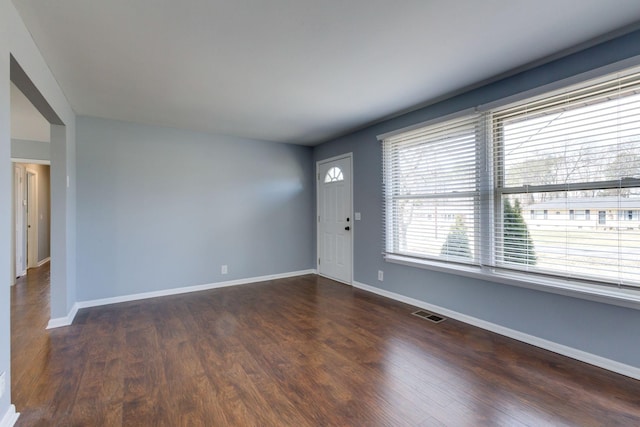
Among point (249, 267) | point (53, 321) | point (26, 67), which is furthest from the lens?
point (249, 267)

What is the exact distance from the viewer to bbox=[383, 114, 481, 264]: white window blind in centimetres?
305

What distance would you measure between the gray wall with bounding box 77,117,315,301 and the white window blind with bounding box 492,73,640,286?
339 cm

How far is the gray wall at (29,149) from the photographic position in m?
4.54

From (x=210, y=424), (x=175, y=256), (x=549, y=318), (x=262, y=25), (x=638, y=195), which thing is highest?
(x=262, y=25)

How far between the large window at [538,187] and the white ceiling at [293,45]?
0.46 meters

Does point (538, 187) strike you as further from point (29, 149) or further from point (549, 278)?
point (29, 149)

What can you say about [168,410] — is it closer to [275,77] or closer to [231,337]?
[231,337]

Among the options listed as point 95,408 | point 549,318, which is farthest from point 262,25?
point 549,318

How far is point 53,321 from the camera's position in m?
3.03

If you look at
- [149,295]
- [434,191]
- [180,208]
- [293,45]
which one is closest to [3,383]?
[149,295]

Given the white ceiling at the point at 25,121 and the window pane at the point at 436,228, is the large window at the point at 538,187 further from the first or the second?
the white ceiling at the point at 25,121

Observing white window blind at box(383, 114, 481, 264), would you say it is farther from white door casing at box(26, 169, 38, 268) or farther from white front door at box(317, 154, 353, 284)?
white door casing at box(26, 169, 38, 268)

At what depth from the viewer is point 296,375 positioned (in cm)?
213

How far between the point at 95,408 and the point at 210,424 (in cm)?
78
